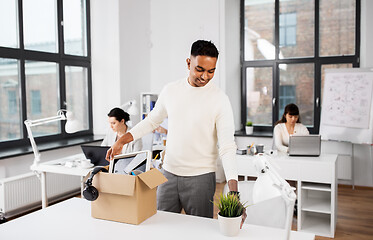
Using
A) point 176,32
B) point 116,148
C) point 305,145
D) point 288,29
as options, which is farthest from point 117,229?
point 288,29

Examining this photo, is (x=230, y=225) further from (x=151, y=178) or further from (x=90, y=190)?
(x=90, y=190)

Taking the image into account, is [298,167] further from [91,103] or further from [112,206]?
[91,103]

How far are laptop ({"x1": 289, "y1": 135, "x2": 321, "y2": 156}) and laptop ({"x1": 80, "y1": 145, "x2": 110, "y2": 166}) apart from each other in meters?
1.85

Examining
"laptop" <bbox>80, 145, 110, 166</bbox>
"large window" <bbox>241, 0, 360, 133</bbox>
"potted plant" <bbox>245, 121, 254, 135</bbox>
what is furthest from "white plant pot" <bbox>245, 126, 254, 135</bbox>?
"laptop" <bbox>80, 145, 110, 166</bbox>

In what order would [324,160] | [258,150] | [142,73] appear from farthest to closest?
[142,73], [258,150], [324,160]

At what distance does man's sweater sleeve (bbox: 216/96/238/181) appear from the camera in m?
1.90

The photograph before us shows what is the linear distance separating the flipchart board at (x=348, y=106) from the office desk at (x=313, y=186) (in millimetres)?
1364

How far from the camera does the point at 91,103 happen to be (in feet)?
18.5

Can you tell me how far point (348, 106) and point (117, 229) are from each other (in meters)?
4.16

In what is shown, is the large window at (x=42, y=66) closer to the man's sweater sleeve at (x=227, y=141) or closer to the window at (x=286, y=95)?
the window at (x=286, y=95)

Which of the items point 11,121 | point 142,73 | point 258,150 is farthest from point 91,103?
point 258,150

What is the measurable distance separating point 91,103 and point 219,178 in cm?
228

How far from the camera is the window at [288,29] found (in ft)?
19.0

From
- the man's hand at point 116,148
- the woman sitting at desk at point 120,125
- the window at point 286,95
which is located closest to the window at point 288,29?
the window at point 286,95
